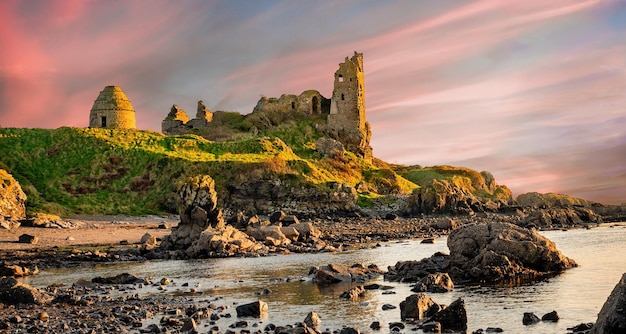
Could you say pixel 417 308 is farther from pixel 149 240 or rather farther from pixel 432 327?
pixel 149 240

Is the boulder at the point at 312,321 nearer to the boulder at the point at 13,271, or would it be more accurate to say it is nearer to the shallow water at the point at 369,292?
the shallow water at the point at 369,292

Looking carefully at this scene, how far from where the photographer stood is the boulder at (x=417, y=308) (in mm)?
20594

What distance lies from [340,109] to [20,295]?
105564 millimetres

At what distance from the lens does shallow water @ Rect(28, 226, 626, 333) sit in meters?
21.2

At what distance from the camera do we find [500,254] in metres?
30.6

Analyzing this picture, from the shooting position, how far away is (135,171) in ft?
303

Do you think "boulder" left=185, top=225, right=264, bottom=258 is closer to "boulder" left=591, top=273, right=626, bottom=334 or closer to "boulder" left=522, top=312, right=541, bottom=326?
"boulder" left=522, top=312, right=541, bottom=326

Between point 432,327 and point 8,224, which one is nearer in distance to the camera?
point 432,327

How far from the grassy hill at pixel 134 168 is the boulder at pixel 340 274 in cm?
5119

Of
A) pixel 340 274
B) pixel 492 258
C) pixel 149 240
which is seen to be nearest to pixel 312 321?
pixel 340 274

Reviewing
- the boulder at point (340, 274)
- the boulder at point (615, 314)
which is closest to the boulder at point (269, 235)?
the boulder at point (340, 274)

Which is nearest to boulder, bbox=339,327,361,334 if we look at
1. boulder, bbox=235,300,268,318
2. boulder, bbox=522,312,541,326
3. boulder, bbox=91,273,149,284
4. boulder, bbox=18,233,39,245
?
boulder, bbox=235,300,268,318

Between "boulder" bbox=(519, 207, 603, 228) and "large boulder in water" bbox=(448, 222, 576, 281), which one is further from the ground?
"boulder" bbox=(519, 207, 603, 228)

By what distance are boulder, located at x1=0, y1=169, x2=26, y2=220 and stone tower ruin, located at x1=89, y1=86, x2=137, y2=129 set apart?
40.4 meters
